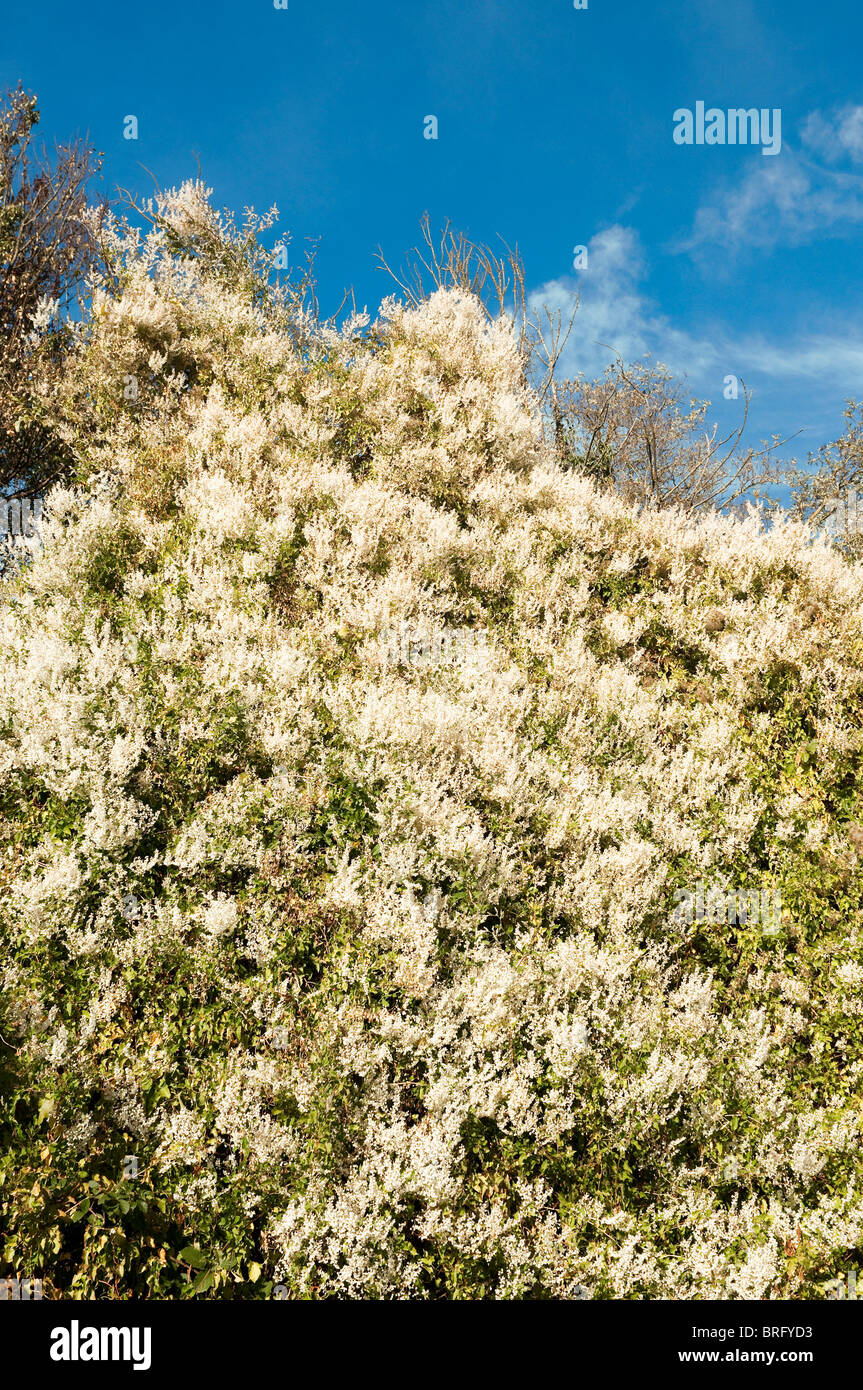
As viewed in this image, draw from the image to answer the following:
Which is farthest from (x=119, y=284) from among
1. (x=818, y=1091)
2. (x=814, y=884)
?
(x=818, y=1091)

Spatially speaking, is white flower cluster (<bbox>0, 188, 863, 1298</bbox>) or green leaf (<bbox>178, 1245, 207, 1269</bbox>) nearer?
green leaf (<bbox>178, 1245, 207, 1269</bbox>)

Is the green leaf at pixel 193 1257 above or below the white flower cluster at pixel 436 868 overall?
below

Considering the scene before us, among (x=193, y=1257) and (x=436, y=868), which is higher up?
(x=436, y=868)

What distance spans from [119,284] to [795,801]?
12610mm

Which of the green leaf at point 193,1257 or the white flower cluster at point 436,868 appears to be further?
the white flower cluster at point 436,868

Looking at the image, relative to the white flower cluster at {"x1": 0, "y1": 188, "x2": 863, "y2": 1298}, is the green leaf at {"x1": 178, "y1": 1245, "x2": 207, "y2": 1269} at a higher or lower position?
lower

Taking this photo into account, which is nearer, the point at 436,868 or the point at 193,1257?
the point at 193,1257

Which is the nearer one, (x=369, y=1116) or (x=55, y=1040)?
(x=55, y=1040)
